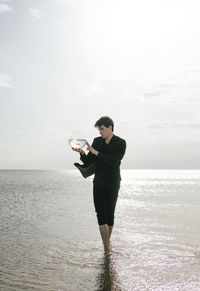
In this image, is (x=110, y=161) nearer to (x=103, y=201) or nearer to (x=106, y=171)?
(x=106, y=171)

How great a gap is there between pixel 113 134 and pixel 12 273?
8.70 feet

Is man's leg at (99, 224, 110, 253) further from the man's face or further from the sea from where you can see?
the man's face

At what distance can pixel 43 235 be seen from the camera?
744 centimetres

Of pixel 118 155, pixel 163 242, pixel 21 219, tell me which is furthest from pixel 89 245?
pixel 21 219

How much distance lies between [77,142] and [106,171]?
868mm

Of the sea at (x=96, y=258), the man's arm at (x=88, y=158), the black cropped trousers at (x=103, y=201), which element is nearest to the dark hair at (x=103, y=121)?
the man's arm at (x=88, y=158)

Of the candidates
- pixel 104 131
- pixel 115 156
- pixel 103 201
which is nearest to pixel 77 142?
pixel 104 131

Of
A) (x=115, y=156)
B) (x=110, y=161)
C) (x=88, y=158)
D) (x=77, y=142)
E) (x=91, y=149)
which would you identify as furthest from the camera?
(x=88, y=158)

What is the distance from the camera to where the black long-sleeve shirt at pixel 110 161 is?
5605 mm

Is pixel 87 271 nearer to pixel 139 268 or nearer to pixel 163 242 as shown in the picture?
pixel 139 268

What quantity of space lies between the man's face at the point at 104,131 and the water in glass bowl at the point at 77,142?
593 millimetres

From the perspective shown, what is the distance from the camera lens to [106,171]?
5.63 m

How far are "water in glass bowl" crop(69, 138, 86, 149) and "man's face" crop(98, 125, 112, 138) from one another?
Result: 23.3 inches

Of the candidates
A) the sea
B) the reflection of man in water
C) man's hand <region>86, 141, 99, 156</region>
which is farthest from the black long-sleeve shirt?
the sea
